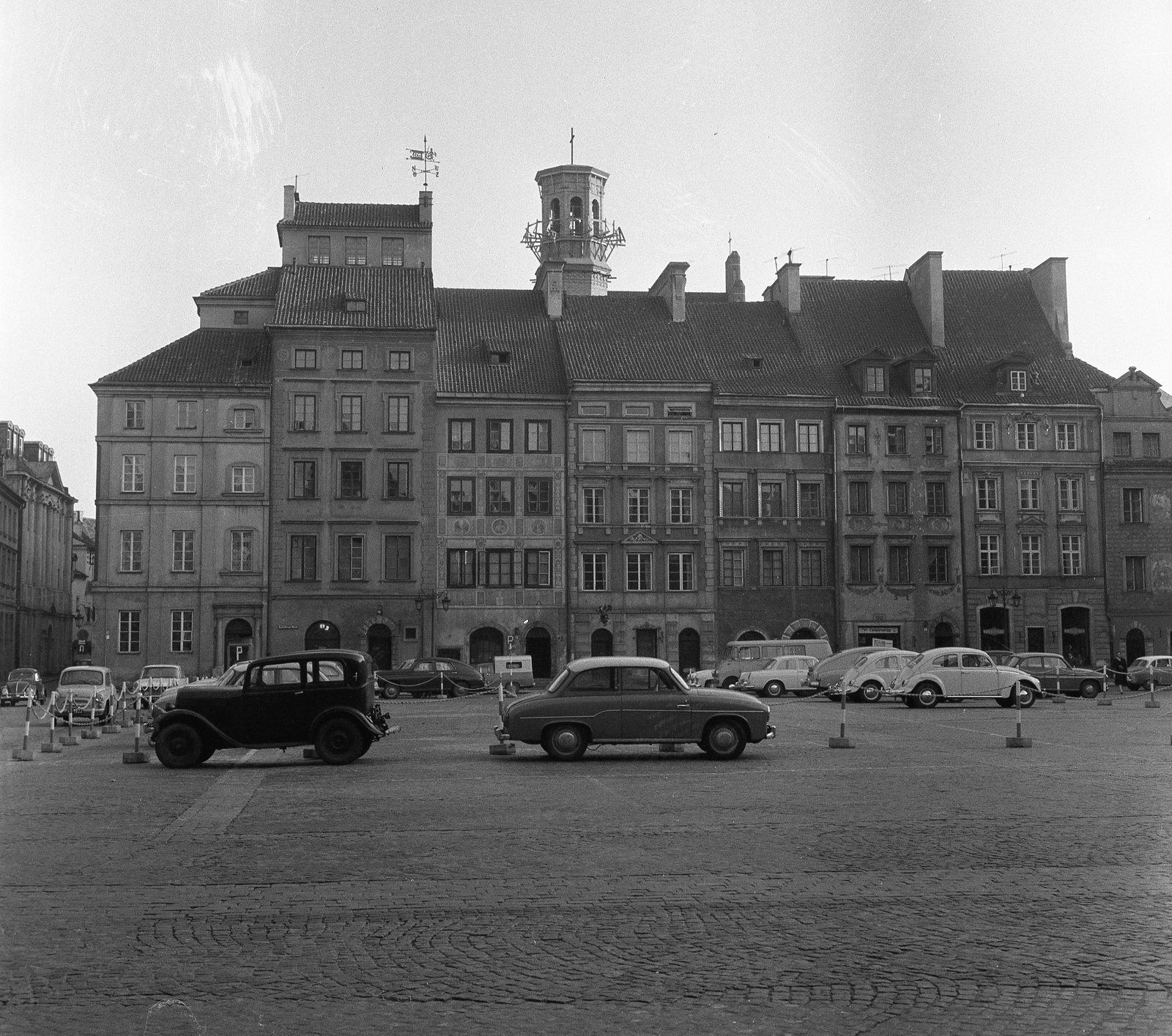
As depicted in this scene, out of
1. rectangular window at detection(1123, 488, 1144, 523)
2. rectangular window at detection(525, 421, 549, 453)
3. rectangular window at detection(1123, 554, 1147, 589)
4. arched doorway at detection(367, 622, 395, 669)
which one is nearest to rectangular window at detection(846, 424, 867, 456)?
rectangular window at detection(1123, 488, 1144, 523)

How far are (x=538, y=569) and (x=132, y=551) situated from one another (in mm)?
16808

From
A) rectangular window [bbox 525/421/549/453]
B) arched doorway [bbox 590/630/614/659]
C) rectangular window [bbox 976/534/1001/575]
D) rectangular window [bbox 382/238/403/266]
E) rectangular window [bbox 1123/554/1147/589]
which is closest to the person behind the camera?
arched doorway [bbox 590/630/614/659]

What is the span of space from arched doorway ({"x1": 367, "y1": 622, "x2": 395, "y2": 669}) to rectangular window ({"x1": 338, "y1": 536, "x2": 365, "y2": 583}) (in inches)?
89.5

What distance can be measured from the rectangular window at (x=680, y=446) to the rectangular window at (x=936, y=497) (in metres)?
10.5

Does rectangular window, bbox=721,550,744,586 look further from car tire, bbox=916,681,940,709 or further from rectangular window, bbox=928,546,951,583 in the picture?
car tire, bbox=916,681,940,709

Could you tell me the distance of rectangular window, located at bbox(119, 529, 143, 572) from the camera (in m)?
63.8

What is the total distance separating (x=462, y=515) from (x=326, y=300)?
10.9m

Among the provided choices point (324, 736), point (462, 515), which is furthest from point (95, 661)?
point (324, 736)

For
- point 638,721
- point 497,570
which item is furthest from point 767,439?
point 638,721

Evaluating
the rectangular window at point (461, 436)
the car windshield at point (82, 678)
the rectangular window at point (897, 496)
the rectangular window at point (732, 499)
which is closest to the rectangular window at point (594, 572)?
the rectangular window at point (732, 499)

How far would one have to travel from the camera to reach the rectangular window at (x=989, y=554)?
67750mm

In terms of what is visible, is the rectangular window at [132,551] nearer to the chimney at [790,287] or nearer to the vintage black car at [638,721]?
the chimney at [790,287]

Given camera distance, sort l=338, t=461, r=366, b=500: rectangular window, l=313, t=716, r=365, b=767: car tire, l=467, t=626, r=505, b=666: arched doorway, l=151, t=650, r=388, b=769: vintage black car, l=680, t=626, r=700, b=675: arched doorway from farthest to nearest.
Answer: l=680, t=626, r=700, b=675: arched doorway, l=467, t=626, r=505, b=666: arched doorway, l=338, t=461, r=366, b=500: rectangular window, l=313, t=716, r=365, b=767: car tire, l=151, t=650, r=388, b=769: vintage black car

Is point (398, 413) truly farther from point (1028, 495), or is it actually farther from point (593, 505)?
point (1028, 495)
